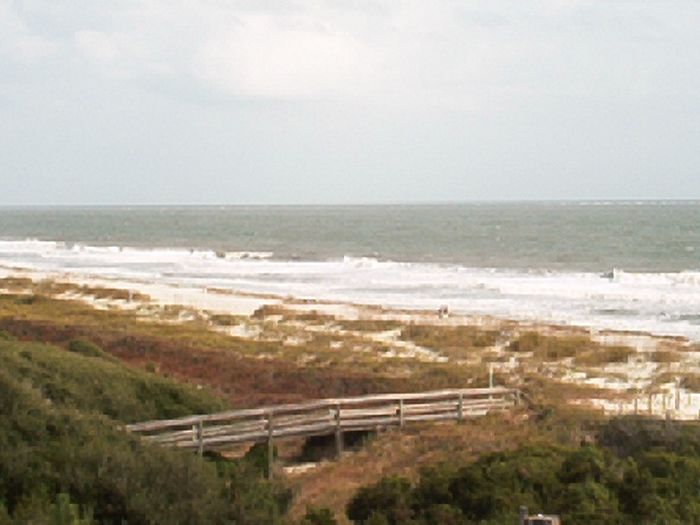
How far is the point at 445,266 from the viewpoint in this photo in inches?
3474

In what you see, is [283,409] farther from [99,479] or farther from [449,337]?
[449,337]

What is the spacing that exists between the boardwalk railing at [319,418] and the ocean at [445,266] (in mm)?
20760

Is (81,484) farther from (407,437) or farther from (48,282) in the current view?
(48,282)

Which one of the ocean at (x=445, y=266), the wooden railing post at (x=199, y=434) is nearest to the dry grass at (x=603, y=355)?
the ocean at (x=445, y=266)

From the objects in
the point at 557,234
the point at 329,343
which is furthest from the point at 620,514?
the point at 557,234

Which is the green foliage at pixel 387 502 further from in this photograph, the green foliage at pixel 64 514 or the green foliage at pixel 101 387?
the green foliage at pixel 101 387

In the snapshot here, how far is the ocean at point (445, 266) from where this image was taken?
54.1m

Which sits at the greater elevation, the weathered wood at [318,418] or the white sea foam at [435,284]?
the weathered wood at [318,418]

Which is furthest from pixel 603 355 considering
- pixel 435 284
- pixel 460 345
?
pixel 435 284

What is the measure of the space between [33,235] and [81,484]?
15804cm

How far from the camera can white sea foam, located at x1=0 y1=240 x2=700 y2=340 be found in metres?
50.2

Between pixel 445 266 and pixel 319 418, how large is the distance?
68.6 m

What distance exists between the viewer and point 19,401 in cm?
1294

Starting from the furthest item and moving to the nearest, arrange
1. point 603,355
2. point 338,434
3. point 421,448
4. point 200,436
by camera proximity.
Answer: point 603,355
point 338,434
point 421,448
point 200,436
